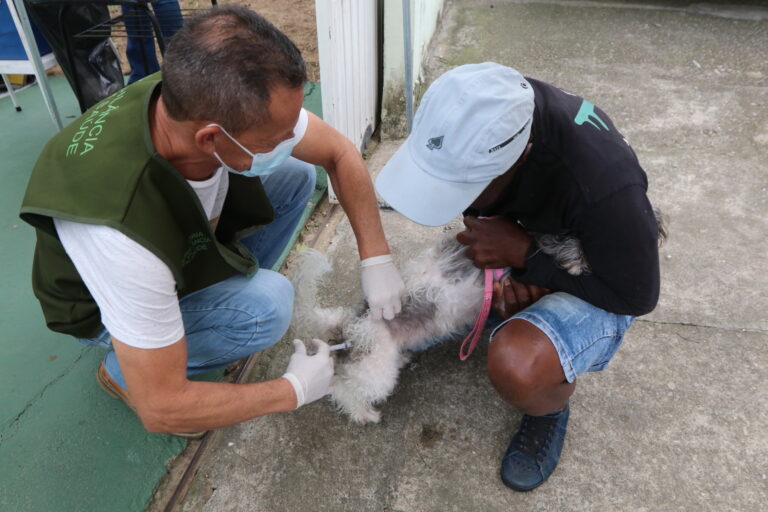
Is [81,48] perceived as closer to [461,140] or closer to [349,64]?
[349,64]

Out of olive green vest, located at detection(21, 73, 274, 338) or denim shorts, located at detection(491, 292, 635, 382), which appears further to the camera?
denim shorts, located at detection(491, 292, 635, 382)

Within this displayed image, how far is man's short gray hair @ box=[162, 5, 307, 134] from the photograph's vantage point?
1293mm

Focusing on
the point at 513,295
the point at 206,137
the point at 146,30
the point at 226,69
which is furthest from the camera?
the point at 146,30

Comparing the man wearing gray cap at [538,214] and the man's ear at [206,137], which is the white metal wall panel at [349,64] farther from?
the man's ear at [206,137]

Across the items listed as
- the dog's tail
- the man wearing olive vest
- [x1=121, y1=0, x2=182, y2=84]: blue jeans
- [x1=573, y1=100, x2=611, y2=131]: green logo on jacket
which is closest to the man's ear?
the man wearing olive vest

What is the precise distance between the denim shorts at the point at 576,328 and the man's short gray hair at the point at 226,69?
3.62ft

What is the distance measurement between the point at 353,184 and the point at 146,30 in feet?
7.83

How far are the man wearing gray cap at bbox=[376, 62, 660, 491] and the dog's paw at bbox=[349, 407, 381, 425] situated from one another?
1.68ft

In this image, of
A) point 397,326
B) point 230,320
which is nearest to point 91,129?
point 230,320

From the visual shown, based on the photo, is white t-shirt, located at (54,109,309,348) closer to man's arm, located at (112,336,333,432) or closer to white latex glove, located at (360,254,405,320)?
man's arm, located at (112,336,333,432)

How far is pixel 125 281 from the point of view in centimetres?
136

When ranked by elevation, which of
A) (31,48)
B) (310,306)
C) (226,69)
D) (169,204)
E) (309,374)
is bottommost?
(310,306)

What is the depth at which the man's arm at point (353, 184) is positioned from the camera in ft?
6.97

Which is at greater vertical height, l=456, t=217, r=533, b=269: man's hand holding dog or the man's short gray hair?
the man's short gray hair
